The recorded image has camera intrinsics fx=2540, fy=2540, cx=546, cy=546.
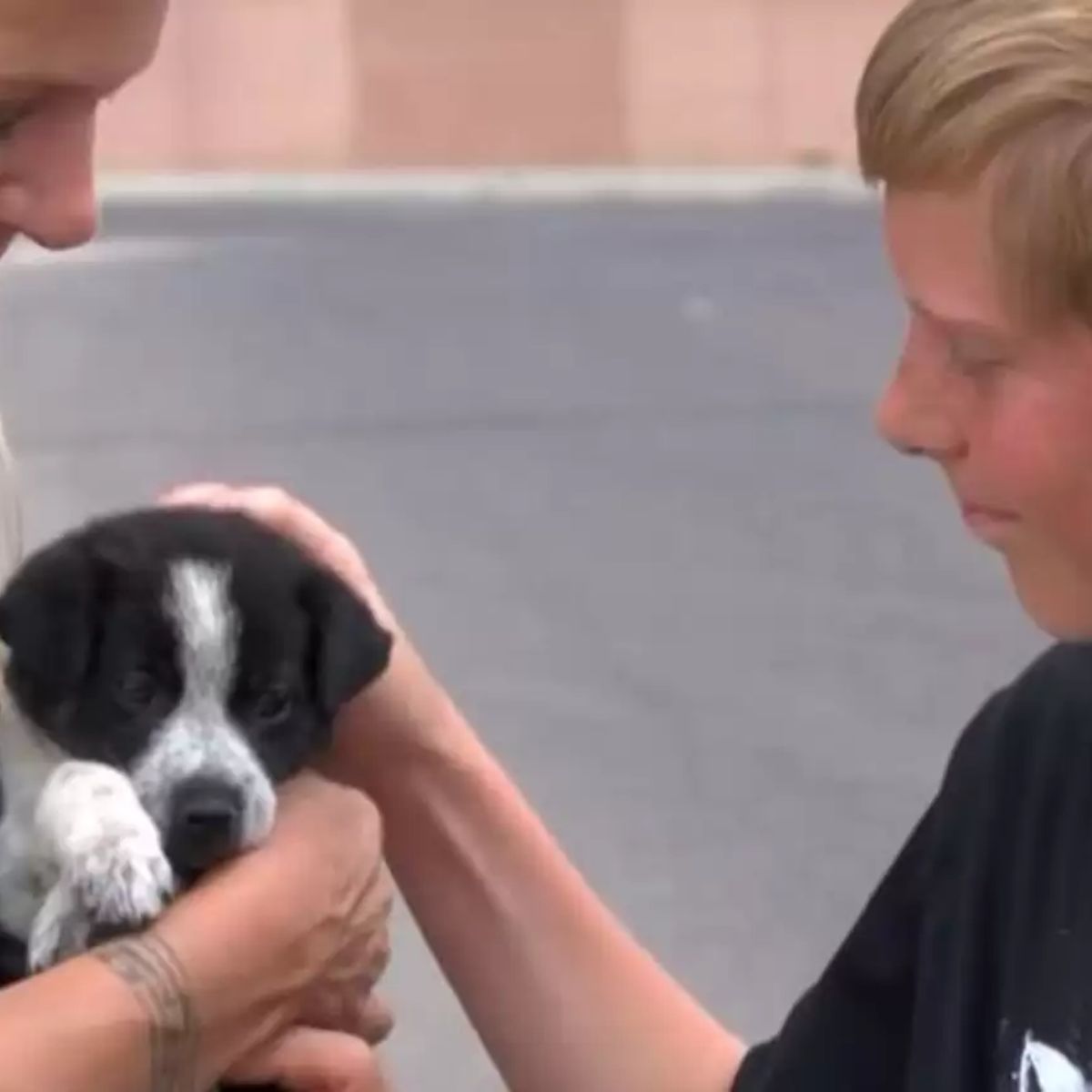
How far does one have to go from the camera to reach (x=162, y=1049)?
184cm

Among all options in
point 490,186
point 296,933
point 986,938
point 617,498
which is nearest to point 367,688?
point 296,933

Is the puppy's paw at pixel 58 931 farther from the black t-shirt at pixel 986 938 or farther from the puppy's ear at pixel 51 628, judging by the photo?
the black t-shirt at pixel 986 938

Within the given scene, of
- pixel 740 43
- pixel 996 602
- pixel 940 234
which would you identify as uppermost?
pixel 940 234

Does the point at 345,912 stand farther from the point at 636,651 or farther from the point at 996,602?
the point at 996,602

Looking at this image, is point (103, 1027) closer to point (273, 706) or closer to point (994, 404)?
point (273, 706)

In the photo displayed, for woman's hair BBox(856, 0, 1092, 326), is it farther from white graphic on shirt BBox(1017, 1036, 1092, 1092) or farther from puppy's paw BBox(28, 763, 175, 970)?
puppy's paw BBox(28, 763, 175, 970)

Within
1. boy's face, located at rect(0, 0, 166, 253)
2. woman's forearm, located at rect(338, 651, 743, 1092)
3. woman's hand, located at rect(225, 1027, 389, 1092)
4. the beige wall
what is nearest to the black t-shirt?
woman's forearm, located at rect(338, 651, 743, 1092)

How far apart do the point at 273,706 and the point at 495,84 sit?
1284cm

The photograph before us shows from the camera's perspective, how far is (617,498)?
6.69 metres

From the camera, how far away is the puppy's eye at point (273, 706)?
2.15 m

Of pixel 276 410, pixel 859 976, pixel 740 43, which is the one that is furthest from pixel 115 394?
pixel 740 43

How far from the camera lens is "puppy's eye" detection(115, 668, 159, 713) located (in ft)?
6.93

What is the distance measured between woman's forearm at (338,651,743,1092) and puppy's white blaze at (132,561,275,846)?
0.55 feet

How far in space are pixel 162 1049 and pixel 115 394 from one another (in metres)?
6.00
